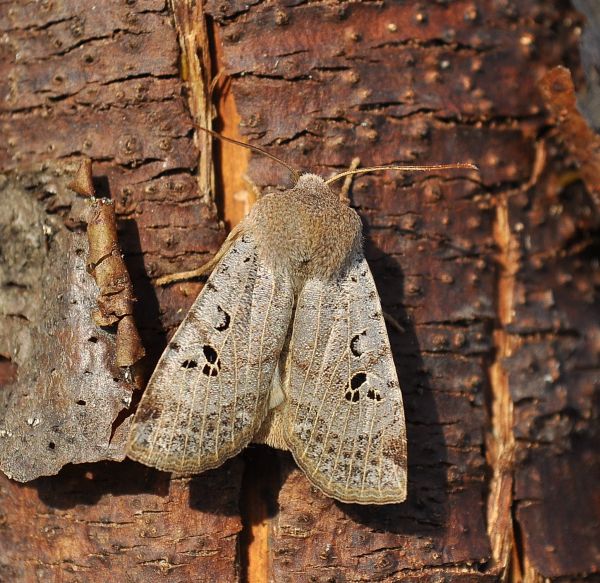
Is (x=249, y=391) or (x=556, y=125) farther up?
(x=556, y=125)

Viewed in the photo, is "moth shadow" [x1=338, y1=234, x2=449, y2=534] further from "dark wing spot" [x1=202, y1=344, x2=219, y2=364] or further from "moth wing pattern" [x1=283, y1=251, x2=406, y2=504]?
"dark wing spot" [x1=202, y1=344, x2=219, y2=364]

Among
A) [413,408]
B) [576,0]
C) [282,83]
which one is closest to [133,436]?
[413,408]

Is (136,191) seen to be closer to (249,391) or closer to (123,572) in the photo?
(249,391)

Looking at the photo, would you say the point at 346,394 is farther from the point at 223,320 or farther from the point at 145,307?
the point at 145,307

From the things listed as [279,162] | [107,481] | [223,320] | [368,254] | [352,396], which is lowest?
[107,481]

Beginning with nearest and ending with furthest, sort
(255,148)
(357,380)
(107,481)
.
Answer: (107,481) → (255,148) → (357,380)

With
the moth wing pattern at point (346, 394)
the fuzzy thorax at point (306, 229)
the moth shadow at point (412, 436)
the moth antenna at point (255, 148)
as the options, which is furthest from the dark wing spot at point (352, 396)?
the moth antenna at point (255, 148)

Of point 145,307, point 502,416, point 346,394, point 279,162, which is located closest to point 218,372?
point 145,307
